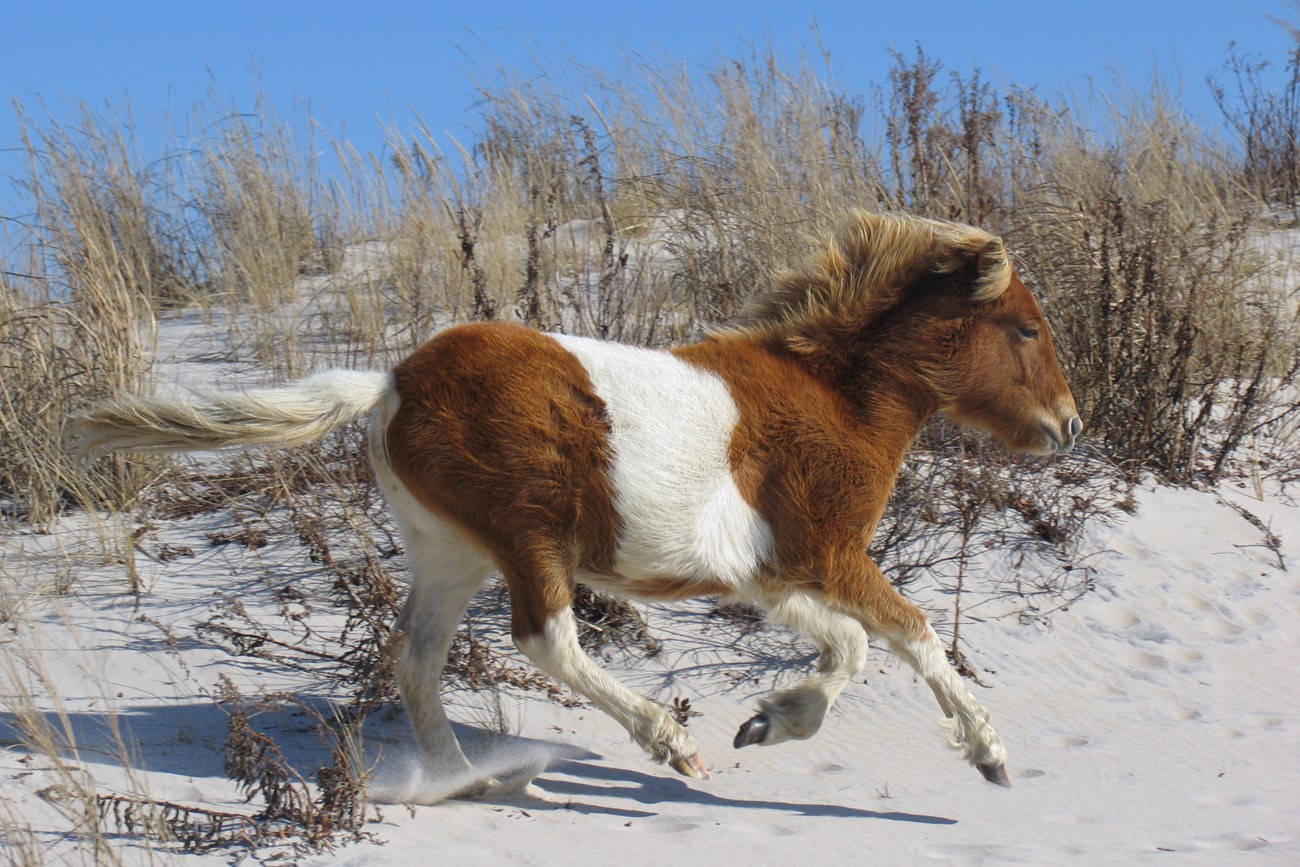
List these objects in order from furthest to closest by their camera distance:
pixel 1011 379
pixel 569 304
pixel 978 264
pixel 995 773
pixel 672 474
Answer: pixel 569 304 < pixel 1011 379 < pixel 978 264 < pixel 995 773 < pixel 672 474

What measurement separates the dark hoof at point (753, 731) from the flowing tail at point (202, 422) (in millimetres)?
1599

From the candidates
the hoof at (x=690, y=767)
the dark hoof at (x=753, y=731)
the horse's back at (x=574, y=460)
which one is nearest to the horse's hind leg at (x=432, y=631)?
the horse's back at (x=574, y=460)

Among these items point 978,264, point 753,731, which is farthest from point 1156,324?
point 753,731

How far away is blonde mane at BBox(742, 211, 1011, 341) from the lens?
4426 mm

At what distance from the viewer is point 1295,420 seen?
25.5 feet

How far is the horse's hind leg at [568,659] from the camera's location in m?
3.76

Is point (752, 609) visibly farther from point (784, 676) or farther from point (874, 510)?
point (874, 510)

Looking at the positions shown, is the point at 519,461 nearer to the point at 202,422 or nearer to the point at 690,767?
the point at 202,422

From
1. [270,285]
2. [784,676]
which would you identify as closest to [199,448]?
[784,676]

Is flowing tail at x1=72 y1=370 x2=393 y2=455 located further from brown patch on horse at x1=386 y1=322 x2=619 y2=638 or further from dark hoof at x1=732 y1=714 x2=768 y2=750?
dark hoof at x1=732 y1=714 x2=768 y2=750

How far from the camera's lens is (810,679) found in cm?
414

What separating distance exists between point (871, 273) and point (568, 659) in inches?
67.0

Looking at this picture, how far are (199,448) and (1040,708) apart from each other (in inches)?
132

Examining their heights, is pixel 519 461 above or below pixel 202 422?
below
